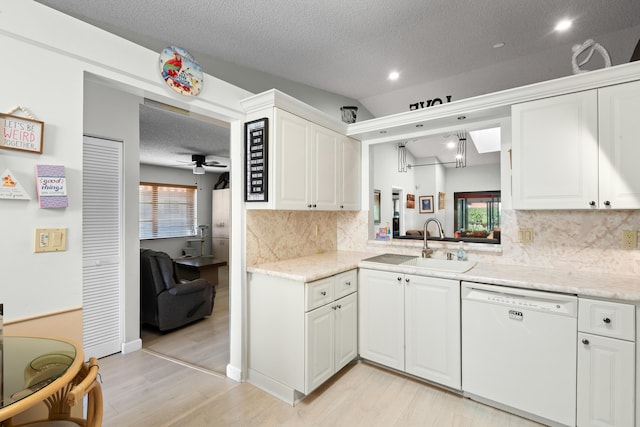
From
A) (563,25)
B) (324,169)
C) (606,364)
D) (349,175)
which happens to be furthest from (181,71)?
(606,364)

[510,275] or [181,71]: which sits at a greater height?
[181,71]

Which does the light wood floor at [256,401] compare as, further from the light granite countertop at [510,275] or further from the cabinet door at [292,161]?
the cabinet door at [292,161]

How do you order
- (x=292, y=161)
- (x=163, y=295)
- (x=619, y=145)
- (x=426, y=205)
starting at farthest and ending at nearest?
(x=426, y=205) < (x=163, y=295) < (x=292, y=161) < (x=619, y=145)

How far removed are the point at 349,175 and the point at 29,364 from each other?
265 cm

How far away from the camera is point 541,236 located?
239 cm

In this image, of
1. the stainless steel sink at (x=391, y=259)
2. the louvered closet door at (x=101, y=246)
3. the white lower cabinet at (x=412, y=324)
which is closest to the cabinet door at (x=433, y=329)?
the white lower cabinet at (x=412, y=324)

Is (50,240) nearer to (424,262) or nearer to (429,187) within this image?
(424,262)

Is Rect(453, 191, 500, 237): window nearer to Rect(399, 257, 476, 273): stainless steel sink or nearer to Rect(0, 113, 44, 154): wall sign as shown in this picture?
Rect(399, 257, 476, 273): stainless steel sink

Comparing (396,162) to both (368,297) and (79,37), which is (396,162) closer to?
(368,297)

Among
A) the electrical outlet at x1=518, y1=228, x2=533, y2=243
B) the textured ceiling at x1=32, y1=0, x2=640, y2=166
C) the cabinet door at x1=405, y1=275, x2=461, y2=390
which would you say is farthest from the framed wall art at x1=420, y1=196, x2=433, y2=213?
the cabinet door at x1=405, y1=275, x2=461, y2=390

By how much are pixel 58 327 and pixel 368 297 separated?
2037mm

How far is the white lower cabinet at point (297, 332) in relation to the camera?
2.11m

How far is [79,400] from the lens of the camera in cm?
115

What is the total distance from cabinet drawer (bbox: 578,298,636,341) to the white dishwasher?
41 mm
